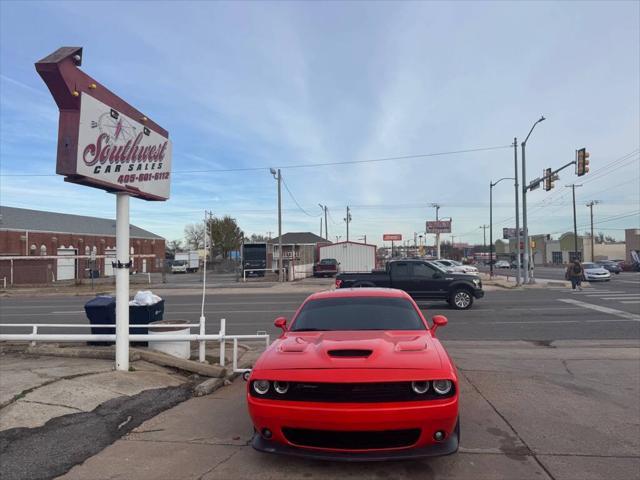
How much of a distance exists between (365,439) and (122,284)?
4.76 m

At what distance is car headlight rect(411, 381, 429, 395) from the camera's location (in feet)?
12.5

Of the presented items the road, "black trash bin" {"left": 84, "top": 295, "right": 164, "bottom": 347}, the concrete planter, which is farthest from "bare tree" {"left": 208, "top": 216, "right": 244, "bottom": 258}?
the concrete planter

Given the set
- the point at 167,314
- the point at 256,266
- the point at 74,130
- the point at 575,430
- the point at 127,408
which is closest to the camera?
the point at 575,430

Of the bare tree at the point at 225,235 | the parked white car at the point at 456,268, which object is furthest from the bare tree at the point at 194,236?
the parked white car at the point at 456,268

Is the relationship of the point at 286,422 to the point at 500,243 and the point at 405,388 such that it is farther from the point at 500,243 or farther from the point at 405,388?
the point at 500,243

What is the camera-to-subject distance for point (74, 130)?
20.2ft

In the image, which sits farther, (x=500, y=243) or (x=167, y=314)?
(x=500, y=243)

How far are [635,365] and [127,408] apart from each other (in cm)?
820

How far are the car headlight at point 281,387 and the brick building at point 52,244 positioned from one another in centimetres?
3802

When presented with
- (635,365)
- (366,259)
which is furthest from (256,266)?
(635,365)

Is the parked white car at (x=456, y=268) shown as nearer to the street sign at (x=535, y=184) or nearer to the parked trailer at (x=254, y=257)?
the street sign at (x=535, y=184)

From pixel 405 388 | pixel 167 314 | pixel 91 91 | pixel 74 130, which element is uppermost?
pixel 91 91

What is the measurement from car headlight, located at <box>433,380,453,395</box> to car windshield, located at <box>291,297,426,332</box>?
143cm

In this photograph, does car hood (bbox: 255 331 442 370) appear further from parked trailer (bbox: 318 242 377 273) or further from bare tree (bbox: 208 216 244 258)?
bare tree (bbox: 208 216 244 258)
